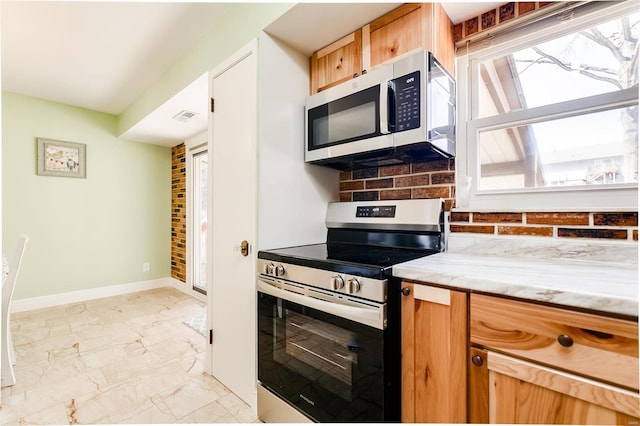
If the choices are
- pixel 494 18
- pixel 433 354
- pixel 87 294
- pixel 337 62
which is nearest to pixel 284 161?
pixel 337 62

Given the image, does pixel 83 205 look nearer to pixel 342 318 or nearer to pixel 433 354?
pixel 342 318

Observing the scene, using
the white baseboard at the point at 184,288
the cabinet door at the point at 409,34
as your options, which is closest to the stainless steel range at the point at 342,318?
the cabinet door at the point at 409,34

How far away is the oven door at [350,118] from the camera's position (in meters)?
1.36

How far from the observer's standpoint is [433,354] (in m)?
0.98

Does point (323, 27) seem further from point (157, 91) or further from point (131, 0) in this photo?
point (157, 91)

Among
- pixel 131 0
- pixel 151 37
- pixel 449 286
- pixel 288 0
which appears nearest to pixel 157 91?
pixel 151 37

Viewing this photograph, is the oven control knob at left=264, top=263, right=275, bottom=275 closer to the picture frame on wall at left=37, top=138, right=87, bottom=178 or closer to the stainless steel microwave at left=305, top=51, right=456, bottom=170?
the stainless steel microwave at left=305, top=51, right=456, bottom=170

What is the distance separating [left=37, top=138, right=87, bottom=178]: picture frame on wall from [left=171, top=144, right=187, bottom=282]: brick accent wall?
3.42ft

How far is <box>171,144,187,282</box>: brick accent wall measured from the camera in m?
4.04

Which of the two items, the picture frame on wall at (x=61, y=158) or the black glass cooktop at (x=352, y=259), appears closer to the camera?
the black glass cooktop at (x=352, y=259)

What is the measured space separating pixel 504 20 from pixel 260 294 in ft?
6.12

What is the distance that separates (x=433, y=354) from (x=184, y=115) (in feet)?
10.2

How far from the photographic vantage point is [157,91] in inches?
109

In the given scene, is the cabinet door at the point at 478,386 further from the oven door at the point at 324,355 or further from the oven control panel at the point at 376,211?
the oven control panel at the point at 376,211
